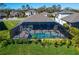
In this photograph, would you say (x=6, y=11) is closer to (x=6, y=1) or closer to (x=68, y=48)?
(x=6, y=1)

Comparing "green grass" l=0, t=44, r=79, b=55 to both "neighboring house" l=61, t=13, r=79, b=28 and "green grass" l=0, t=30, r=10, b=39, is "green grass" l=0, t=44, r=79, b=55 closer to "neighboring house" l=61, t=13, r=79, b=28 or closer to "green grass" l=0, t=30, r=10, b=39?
"green grass" l=0, t=30, r=10, b=39

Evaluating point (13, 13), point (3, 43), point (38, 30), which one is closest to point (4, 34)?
point (3, 43)

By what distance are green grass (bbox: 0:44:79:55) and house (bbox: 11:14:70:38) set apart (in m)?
0.10

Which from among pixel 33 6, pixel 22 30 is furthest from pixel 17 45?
pixel 33 6

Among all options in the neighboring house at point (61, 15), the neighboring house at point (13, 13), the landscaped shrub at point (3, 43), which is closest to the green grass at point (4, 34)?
the landscaped shrub at point (3, 43)

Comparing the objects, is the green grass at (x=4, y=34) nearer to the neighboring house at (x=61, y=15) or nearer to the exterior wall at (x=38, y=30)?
the exterior wall at (x=38, y=30)

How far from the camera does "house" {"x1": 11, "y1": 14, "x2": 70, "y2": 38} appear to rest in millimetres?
3641

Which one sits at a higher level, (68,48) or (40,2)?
(40,2)

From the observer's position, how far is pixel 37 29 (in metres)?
3.64

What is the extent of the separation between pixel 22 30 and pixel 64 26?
38 centimetres

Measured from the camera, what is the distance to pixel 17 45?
11.9 feet

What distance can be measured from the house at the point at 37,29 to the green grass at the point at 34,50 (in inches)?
3.9

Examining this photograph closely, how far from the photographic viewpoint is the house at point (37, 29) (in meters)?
3.64

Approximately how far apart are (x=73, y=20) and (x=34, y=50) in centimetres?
44
